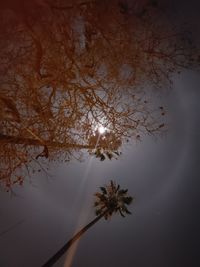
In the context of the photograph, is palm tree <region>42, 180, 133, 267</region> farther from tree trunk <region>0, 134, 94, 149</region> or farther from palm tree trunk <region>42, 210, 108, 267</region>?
tree trunk <region>0, 134, 94, 149</region>

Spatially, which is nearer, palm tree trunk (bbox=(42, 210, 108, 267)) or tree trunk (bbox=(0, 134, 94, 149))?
tree trunk (bbox=(0, 134, 94, 149))

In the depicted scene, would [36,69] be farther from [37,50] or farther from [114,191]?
[114,191]

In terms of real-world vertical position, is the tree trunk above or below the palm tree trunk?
above

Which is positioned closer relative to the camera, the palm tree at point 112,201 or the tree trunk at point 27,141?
the tree trunk at point 27,141

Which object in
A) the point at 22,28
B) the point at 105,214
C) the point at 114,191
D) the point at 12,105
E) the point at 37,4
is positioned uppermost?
the point at 37,4

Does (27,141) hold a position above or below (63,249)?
above

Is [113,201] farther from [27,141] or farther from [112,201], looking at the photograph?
[27,141]

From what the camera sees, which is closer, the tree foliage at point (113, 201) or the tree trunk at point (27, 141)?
the tree trunk at point (27, 141)

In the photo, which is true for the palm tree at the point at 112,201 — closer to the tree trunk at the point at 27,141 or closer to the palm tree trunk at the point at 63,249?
the palm tree trunk at the point at 63,249

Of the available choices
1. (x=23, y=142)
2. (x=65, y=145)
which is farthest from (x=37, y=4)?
(x=65, y=145)

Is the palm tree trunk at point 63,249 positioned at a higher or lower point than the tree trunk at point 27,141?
lower

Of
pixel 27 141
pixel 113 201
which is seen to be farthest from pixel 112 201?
pixel 27 141
